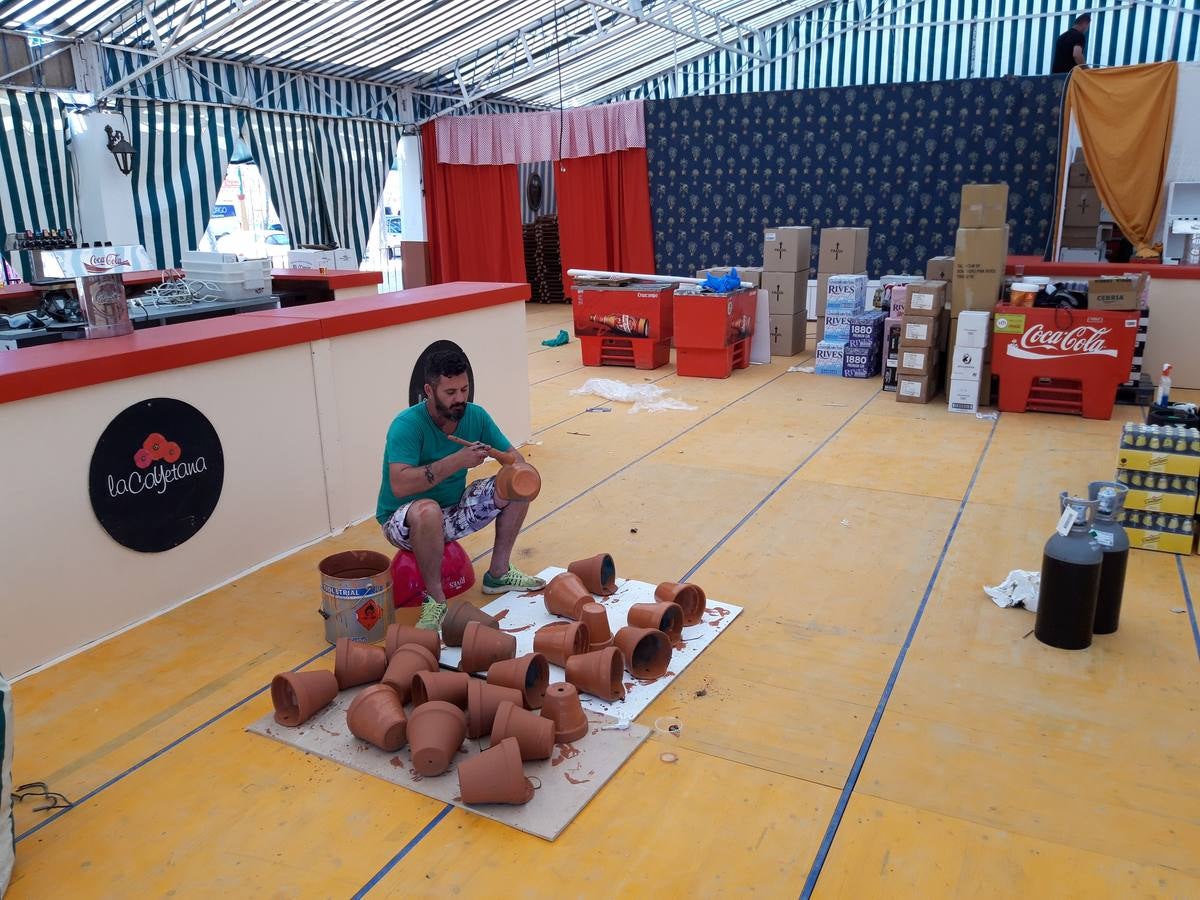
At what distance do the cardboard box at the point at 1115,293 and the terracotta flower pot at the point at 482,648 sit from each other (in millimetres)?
5683

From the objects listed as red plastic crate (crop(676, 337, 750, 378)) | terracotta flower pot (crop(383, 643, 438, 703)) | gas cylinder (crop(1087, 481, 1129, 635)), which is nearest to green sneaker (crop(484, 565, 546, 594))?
terracotta flower pot (crop(383, 643, 438, 703))

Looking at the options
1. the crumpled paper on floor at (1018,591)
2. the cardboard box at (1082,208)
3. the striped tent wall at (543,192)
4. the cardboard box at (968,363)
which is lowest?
the crumpled paper on floor at (1018,591)

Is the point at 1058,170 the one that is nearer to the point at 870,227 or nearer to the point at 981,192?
the point at 870,227

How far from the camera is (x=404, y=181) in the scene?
15.7m

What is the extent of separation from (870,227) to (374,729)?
10867mm

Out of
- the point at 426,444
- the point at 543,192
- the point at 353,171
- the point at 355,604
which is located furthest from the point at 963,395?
the point at 543,192

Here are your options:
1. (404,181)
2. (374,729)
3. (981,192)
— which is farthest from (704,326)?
(404,181)

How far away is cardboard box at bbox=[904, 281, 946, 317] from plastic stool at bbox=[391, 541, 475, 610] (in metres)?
4.99

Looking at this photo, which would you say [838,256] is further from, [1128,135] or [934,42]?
[934,42]

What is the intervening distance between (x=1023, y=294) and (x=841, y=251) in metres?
3.07

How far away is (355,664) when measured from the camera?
3291mm

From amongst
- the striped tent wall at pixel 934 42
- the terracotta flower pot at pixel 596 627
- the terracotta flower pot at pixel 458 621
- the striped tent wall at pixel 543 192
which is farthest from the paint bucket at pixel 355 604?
the striped tent wall at pixel 934 42

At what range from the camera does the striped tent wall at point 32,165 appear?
9164 mm

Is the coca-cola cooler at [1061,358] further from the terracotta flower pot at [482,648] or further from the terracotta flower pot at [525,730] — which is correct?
the terracotta flower pot at [525,730]
